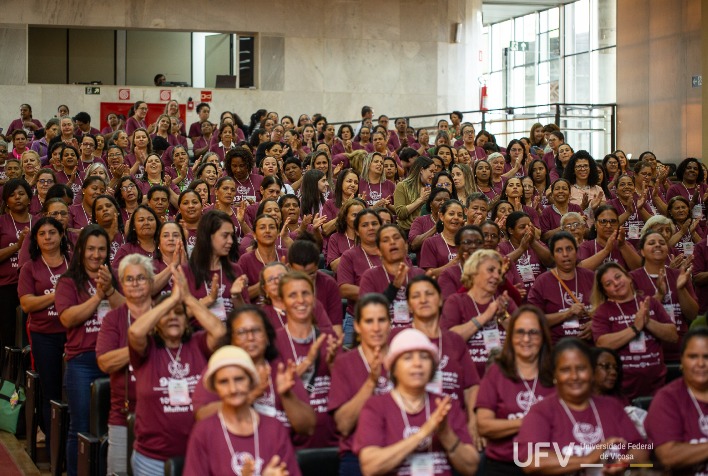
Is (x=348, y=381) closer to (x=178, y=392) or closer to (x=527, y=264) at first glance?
(x=178, y=392)

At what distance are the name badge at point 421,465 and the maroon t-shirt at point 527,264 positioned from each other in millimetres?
3747

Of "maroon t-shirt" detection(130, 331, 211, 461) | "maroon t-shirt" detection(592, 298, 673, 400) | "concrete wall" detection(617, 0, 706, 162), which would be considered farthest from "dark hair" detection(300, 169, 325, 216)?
"concrete wall" detection(617, 0, 706, 162)

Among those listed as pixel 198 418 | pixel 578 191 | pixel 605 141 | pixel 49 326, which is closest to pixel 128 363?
pixel 198 418

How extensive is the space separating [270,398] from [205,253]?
2015mm

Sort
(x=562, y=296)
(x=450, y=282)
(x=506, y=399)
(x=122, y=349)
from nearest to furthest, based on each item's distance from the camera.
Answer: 1. (x=506, y=399)
2. (x=122, y=349)
3. (x=450, y=282)
4. (x=562, y=296)

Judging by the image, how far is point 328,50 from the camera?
2236 centimetres

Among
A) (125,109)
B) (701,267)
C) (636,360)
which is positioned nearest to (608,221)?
(701,267)

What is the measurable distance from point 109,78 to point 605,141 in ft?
35.7

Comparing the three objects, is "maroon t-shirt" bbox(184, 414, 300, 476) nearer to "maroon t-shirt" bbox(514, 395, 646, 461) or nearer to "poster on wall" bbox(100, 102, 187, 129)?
"maroon t-shirt" bbox(514, 395, 646, 461)

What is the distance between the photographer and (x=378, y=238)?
7.05m

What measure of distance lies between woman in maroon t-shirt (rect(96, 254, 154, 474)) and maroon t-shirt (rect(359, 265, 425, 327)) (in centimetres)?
156

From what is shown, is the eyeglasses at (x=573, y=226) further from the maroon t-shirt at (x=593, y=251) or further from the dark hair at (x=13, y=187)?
the dark hair at (x=13, y=187)

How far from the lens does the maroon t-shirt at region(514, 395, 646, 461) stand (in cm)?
461

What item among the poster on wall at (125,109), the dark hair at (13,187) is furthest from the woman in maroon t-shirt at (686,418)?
the poster on wall at (125,109)
